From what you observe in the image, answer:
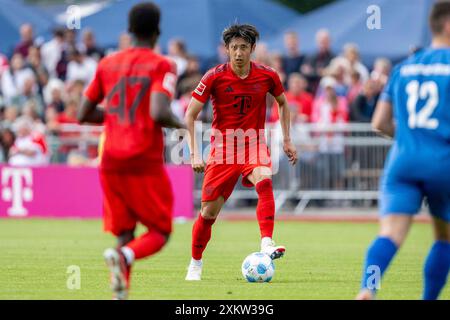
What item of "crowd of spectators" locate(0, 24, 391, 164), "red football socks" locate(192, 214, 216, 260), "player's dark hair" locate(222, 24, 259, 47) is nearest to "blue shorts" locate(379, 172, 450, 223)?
"red football socks" locate(192, 214, 216, 260)

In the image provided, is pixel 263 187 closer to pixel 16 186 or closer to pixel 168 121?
pixel 168 121

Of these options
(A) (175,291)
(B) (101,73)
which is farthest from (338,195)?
(B) (101,73)

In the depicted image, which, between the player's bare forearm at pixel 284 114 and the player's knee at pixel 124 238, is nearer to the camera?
the player's knee at pixel 124 238

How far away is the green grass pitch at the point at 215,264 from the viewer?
10.0m

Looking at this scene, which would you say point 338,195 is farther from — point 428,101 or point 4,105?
point 428,101

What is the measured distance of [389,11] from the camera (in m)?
24.8

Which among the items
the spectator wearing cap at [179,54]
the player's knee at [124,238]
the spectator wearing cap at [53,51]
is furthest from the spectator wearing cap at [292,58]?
the player's knee at [124,238]

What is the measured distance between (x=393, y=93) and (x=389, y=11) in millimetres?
16936

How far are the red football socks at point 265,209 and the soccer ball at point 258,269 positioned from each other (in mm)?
567

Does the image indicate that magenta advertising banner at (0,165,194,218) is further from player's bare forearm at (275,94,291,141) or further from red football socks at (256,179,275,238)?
red football socks at (256,179,275,238)

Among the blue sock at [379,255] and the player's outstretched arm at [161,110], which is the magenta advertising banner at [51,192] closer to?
the player's outstretched arm at [161,110]

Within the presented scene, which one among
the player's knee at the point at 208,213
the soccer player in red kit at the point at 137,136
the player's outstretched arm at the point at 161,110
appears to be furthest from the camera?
the player's knee at the point at 208,213

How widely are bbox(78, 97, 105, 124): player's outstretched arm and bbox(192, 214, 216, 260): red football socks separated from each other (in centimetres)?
301

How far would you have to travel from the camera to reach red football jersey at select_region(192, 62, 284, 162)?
39.4ft
